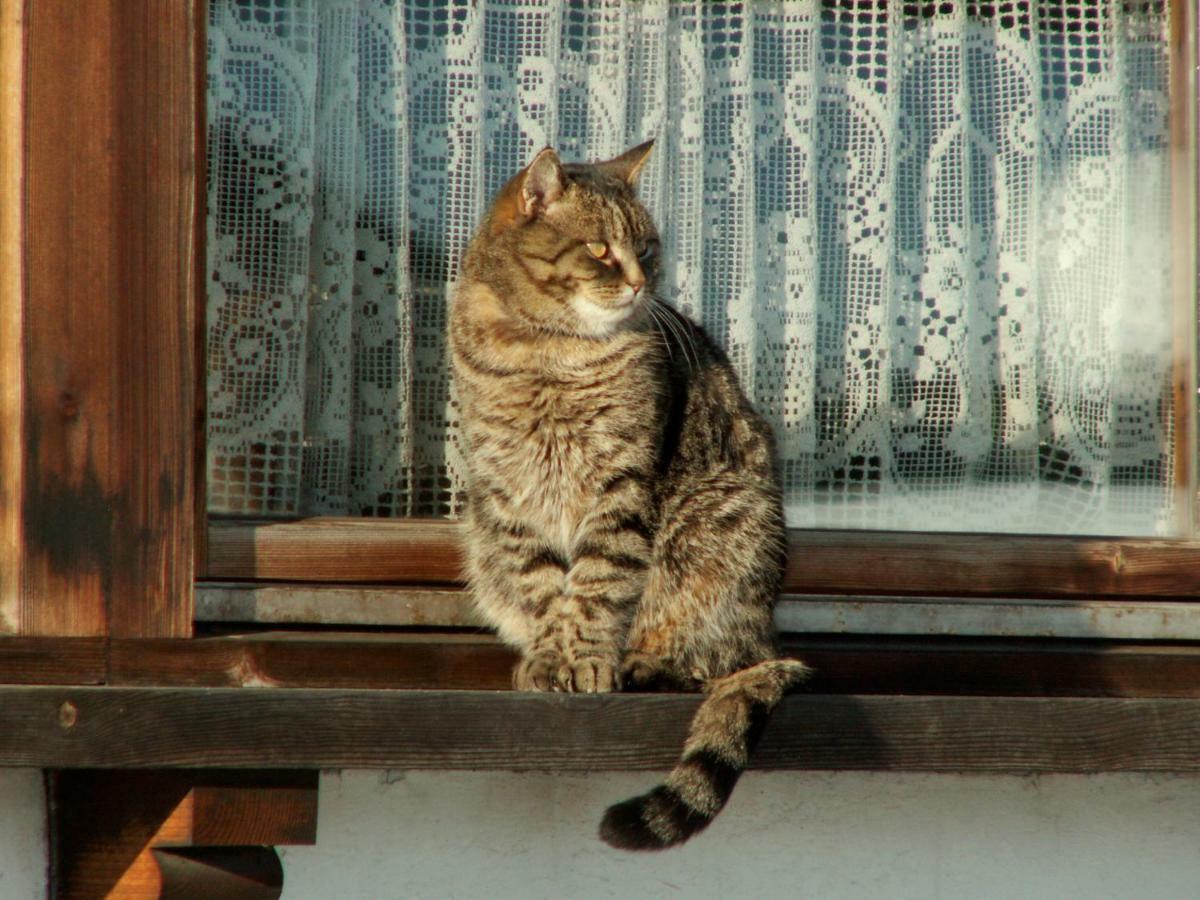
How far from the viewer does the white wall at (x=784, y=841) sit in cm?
271

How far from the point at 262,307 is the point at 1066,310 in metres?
1.83

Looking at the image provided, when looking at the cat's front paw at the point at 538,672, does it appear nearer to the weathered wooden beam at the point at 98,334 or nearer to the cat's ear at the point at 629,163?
the weathered wooden beam at the point at 98,334

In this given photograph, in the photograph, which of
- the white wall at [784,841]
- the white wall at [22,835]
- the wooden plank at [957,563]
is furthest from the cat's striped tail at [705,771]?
the white wall at [22,835]

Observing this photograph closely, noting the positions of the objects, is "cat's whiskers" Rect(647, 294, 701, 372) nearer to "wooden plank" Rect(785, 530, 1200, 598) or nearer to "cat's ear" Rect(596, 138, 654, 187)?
"cat's ear" Rect(596, 138, 654, 187)

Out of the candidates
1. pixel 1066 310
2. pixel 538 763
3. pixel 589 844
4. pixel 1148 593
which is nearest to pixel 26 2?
pixel 538 763

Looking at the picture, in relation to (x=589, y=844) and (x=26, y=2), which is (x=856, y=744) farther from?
(x=26, y=2)

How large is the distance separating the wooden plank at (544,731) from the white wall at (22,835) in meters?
0.33

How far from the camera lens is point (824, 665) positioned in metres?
2.88

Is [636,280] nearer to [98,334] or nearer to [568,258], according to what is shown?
[568,258]

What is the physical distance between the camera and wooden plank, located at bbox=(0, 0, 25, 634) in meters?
2.55

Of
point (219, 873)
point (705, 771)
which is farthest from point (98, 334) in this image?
point (705, 771)

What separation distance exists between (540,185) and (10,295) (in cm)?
103

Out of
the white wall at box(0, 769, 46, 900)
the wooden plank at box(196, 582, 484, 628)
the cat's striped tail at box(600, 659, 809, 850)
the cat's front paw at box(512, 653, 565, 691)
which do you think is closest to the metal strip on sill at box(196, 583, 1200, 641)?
the wooden plank at box(196, 582, 484, 628)

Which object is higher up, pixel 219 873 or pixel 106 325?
pixel 106 325
